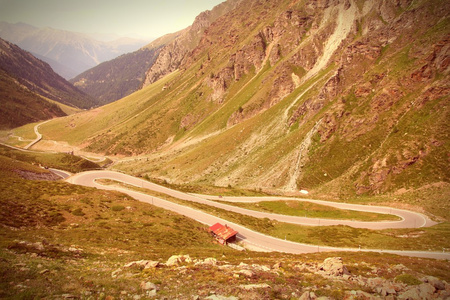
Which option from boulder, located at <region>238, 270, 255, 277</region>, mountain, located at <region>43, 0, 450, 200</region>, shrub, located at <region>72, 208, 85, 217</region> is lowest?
shrub, located at <region>72, 208, 85, 217</region>

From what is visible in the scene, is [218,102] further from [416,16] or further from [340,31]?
[416,16]

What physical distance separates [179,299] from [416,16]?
126275 mm

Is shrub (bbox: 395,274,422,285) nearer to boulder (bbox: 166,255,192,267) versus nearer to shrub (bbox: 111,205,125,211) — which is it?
boulder (bbox: 166,255,192,267)

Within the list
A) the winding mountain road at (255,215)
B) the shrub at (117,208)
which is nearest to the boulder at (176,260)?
the winding mountain road at (255,215)

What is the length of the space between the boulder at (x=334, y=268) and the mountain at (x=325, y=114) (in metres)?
51.3

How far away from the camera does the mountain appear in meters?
69.4

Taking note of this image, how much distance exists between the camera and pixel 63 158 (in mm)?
106500

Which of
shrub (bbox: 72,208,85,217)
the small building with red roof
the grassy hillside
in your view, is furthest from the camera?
the small building with red roof

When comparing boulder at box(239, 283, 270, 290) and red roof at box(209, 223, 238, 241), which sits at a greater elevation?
boulder at box(239, 283, 270, 290)

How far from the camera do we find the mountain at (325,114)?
69438 millimetres

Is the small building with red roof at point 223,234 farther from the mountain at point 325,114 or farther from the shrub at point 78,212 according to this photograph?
the mountain at point 325,114

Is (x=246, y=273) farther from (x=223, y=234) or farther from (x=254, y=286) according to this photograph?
(x=223, y=234)

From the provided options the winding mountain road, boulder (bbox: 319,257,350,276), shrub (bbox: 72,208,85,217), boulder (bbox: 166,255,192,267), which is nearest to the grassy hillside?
shrub (bbox: 72,208,85,217)

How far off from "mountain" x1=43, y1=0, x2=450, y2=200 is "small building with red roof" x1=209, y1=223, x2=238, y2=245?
42654 millimetres
